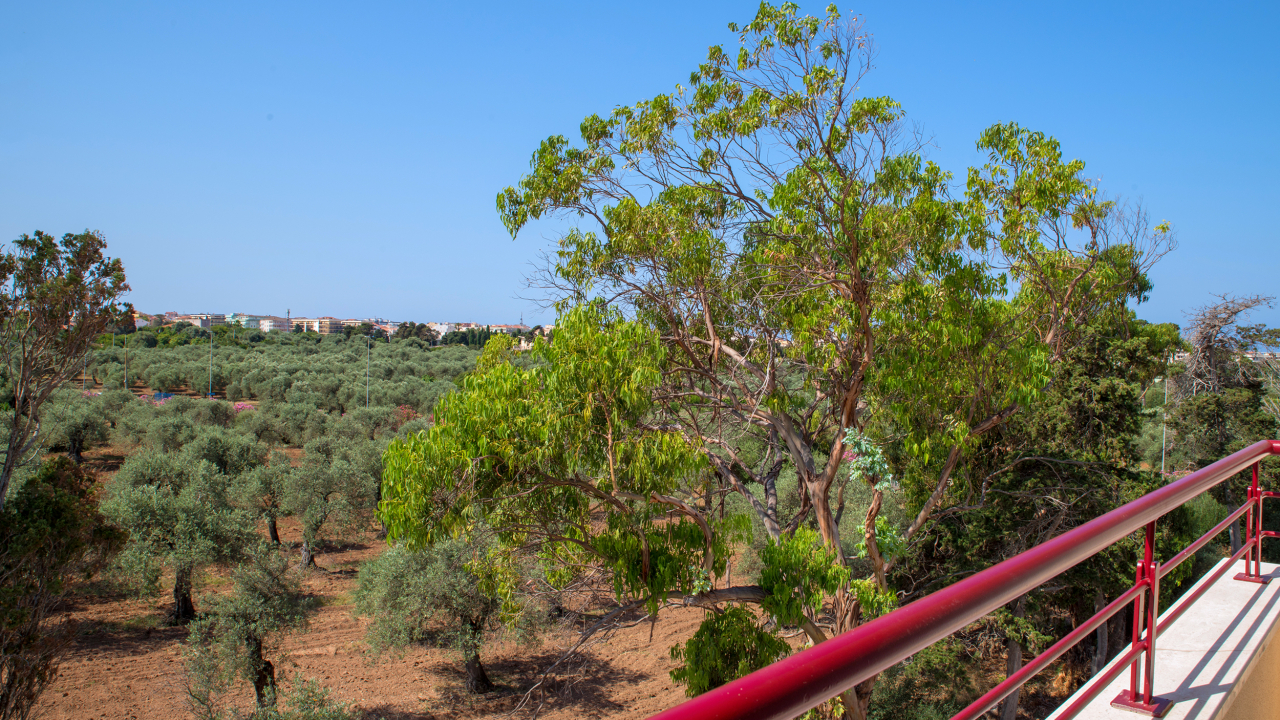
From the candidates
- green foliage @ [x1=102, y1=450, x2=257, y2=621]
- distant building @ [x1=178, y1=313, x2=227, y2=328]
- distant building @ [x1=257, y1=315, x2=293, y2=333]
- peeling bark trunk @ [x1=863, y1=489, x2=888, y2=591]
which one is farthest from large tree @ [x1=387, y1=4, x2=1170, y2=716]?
distant building @ [x1=257, y1=315, x2=293, y2=333]

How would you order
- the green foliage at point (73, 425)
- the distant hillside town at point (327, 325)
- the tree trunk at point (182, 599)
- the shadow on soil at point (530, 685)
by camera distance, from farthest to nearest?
1. the distant hillside town at point (327, 325)
2. the green foliage at point (73, 425)
3. the tree trunk at point (182, 599)
4. the shadow on soil at point (530, 685)

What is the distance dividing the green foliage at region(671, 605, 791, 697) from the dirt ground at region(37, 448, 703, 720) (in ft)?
10.3

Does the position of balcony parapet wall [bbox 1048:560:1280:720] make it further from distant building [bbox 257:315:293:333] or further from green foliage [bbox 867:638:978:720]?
distant building [bbox 257:315:293:333]

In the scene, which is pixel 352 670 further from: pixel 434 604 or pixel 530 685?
pixel 530 685

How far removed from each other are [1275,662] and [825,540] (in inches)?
264

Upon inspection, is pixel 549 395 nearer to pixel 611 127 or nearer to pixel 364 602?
pixel 611 127

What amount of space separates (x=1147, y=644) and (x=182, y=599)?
17.6 m

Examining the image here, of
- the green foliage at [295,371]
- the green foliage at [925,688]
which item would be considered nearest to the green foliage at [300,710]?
the green foliage at [925,688]

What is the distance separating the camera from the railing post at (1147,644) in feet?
5.70

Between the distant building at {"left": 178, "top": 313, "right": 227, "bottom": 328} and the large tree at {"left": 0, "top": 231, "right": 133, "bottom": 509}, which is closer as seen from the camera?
the large tree at {"left": 0, "top": 231, "right": 133, "bottom": 509}

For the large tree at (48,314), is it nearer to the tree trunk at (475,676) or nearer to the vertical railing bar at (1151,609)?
the tree trunk at (475,676)

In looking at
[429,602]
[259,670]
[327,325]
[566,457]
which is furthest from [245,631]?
[327,325]

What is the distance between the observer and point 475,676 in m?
12.8

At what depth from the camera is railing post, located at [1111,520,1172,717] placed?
1.74m
